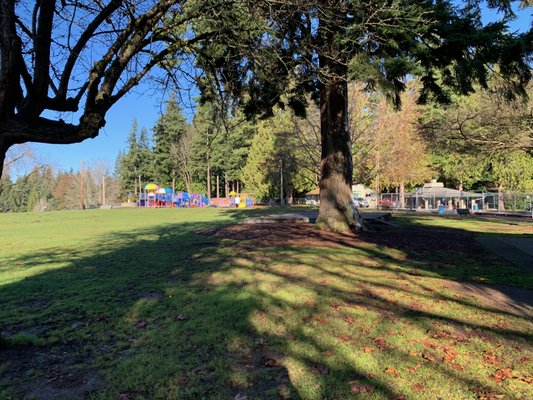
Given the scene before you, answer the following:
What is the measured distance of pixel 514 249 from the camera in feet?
36.0

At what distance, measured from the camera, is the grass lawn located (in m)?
3.46

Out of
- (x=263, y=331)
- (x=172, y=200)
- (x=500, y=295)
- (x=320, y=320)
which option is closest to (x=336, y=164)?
(x=500, y=295)

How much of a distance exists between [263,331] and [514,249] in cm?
924

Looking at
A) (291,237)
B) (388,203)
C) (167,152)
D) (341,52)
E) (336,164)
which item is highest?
(167,152)

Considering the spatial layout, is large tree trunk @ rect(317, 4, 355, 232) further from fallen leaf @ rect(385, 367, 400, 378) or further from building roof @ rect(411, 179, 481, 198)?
building roof @ rect(411, 179, 481, 198)

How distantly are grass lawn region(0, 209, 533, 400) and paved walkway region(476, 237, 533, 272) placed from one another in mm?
499

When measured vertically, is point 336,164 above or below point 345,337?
above

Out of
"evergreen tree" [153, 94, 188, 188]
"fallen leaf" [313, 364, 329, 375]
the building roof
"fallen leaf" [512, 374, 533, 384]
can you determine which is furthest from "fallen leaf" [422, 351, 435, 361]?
"evergreen tree" [153, 94, 188, 188]

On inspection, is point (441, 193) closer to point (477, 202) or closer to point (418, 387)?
point (477, 202)

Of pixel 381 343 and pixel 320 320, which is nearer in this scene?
pixel 381 343

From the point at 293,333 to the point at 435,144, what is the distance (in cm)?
1544

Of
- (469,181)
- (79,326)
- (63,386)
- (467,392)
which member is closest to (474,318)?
(467,392)

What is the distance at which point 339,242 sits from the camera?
1153cm

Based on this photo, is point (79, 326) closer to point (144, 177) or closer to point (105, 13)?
point (105, 13)
